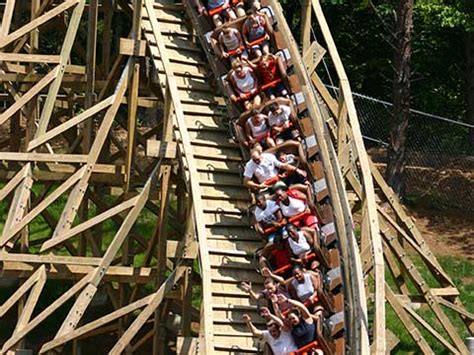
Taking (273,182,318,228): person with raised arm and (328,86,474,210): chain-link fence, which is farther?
(328,86,474,210): chain-link fence

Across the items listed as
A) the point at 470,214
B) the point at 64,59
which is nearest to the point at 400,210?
the point at 64,59

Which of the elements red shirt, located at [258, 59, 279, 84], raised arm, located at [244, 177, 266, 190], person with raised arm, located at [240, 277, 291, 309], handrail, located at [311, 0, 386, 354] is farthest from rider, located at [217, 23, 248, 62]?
person with raised arm, located at [240, 277, 291, 309]

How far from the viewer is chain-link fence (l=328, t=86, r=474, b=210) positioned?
26.7 meters

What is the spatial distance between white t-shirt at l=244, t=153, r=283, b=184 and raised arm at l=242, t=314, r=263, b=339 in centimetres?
167

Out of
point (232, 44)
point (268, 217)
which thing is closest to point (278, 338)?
point (268, 217)

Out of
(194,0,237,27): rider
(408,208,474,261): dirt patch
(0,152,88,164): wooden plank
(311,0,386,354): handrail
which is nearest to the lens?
(311,0,386,354): handrail

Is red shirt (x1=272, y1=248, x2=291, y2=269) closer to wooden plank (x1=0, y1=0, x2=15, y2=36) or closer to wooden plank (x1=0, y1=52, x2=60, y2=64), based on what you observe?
wooden plank (x1=0, y1=52, x2=60, y2=64)

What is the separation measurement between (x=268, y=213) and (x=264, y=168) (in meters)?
0.59

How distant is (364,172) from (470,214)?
10.8 metres

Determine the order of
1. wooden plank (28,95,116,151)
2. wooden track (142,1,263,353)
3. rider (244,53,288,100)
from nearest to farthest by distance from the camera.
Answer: wooden track (142,1,263,353), wooden plank (28,95,116,151), rider (244,53,288,100)

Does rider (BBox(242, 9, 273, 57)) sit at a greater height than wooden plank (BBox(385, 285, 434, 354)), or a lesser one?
greater

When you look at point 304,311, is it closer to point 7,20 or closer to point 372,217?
point 372,217

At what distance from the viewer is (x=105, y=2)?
20500 millimetres

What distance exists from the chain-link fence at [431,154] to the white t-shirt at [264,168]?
33.7ft
